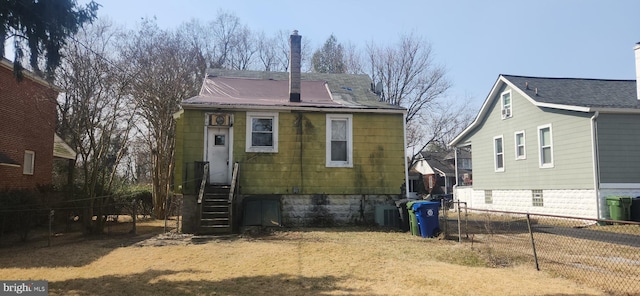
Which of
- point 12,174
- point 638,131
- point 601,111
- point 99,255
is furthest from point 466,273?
point 12,174

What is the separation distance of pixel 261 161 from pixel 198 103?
2776 millimetres

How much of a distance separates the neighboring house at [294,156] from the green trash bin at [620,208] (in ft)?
22.9

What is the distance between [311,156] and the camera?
13859mm

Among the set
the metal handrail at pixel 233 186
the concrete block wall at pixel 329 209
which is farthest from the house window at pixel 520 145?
the metal handrail at pixel 233 186

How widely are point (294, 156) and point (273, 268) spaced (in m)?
6.80

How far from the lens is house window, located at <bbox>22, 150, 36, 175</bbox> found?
50.0 feet

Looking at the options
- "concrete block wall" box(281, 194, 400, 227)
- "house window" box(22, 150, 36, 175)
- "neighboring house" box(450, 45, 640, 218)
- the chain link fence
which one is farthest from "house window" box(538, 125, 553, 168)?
"house window" box(22, 150, 36, 175)

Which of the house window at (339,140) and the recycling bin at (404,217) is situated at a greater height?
the house window at (339,140)

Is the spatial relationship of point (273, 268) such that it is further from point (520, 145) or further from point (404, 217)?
point (520, 145)

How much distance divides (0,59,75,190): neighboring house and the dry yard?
5.14 metres

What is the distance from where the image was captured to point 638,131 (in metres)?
14.6

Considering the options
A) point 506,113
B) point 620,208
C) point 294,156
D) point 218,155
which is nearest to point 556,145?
point 620,208

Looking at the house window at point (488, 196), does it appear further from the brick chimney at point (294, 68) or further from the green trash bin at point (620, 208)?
the brick chimney at point (294, 68)

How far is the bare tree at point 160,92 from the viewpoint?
781 inches
